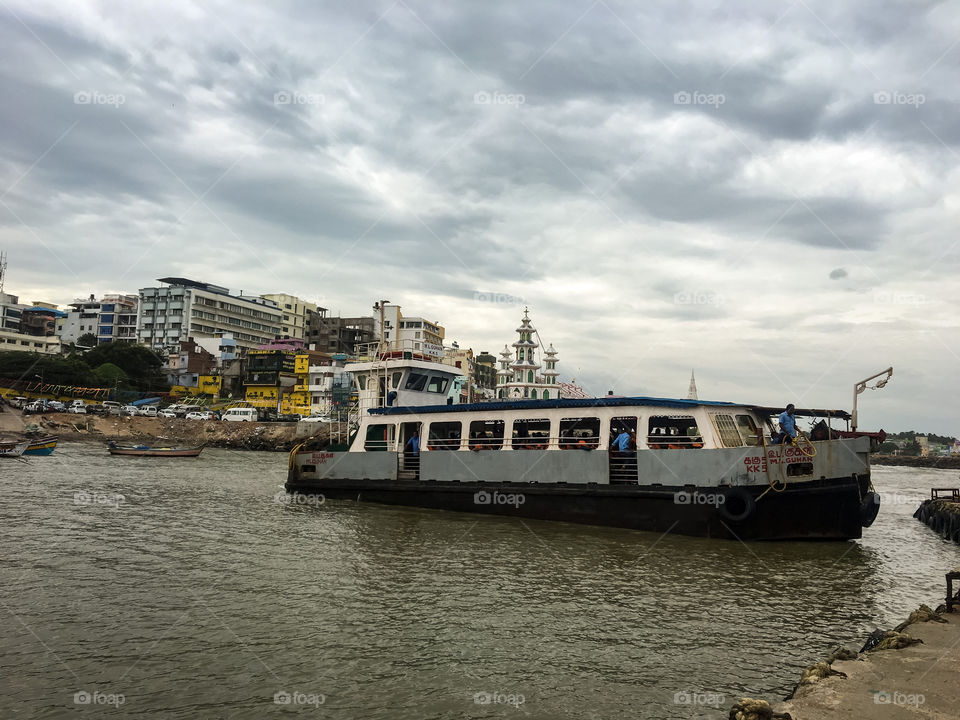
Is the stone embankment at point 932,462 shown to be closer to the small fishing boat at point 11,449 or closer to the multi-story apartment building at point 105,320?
the small fishing boat at point 11,449

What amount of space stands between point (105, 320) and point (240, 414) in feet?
183

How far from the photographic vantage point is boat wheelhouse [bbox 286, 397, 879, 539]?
15.9 meters

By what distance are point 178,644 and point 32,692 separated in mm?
1729

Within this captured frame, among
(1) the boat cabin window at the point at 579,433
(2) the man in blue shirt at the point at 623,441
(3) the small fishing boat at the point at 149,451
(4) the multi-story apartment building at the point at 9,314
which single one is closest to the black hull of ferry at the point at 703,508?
(2) the man in blue shirt at the point at 623,441

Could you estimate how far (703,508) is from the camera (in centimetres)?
1633

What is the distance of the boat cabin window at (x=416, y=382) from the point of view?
79.2 ft

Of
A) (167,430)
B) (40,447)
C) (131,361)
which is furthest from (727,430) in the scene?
(131,361)

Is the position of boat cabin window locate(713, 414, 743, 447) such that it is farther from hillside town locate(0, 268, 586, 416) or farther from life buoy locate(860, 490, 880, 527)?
hillside town locate(0, 268, 586, 416)

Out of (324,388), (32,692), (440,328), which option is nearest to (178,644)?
(32,692)

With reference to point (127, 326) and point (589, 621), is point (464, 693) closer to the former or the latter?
point (589, 621)

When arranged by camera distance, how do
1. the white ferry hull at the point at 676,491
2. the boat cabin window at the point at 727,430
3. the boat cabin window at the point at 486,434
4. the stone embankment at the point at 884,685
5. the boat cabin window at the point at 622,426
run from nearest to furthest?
1. the stone embankment at the point at 884,685
2. the white ferry hull at the point at 676,491
3. the boat cabin window at the point at 727,430
4. the boat cabin window at the point at 622,426
5. the boat cabin window at the point at 486,434

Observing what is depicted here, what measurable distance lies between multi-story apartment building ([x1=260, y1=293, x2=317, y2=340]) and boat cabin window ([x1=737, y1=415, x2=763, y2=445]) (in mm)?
106381

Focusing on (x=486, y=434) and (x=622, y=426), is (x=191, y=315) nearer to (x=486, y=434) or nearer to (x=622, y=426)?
(x=486, y=434)

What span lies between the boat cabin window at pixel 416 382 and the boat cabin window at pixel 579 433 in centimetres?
683
